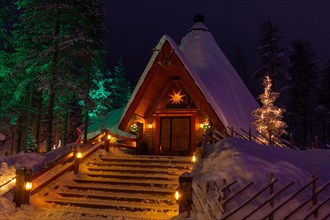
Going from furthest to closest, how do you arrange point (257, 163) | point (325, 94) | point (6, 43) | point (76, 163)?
point (325, 94), point (6, 43), point (76, 163), point (257, 163)

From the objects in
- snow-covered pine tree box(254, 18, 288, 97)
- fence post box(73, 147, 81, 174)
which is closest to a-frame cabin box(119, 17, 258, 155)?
fence post box(73, 147, 81, 174)

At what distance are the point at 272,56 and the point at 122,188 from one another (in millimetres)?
27681

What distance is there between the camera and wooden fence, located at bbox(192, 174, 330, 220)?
8.32m

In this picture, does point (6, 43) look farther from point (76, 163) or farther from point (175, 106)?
point (76, 163)

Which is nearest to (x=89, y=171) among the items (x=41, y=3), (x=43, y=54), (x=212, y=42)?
(x=43, y=54)

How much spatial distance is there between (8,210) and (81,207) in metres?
2.24

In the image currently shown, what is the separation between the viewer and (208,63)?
2558 centimetres

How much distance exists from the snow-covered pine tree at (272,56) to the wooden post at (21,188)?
27968 millimetres

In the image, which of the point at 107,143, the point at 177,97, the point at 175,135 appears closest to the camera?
the point at 107,143

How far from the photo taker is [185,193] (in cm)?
982

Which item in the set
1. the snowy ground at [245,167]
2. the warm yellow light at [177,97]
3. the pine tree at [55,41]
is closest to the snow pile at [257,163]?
the snowy ground at [245,167]

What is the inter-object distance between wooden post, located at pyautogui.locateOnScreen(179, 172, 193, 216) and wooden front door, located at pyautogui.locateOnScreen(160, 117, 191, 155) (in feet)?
34.9

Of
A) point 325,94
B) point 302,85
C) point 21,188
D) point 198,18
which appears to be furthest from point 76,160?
point 325,94

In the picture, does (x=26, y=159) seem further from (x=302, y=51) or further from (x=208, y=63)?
(x=302, y=51)
